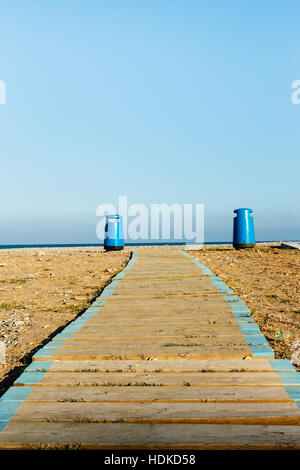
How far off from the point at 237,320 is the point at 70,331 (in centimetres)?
197

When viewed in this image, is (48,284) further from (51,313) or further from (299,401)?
(299,401)

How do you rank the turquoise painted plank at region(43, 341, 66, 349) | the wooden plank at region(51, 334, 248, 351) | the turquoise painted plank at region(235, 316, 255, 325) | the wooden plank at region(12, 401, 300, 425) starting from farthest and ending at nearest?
1. the turquoise painted plank at region(235, 316, 255, 325)
2. the turquoise painted plank at region(43, 341, 66, 349)
3. the wooden plank at region(51, 334, 248, 351)
4. the wooden plank at region(12, 401, 300, 425)

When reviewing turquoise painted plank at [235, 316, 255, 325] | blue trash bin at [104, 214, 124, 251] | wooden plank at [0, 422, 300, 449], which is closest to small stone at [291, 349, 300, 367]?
turquoise painted plank at [235, 316, 255, 325]

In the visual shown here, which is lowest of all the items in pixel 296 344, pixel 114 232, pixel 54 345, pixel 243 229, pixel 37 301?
pixel 37 301

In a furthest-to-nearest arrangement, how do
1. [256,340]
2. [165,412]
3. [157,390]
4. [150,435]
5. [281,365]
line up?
[256,340]
[281,365]
[157,390]
[165,412]
[150,435]

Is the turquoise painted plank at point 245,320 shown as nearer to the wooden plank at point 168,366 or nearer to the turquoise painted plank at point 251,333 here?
the turquoise painted plank at point 251,333

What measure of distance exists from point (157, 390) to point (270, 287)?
5059 millimetres

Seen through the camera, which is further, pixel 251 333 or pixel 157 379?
pixel 251 333

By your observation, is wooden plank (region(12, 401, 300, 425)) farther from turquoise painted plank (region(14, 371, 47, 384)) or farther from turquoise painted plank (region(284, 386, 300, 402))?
turquoise painted plank (region(14, 371, 47, 384))

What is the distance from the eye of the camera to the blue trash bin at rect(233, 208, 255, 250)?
1371 cm

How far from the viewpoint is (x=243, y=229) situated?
14.0 meters

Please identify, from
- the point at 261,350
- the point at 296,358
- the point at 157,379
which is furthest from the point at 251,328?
the point at 157,379

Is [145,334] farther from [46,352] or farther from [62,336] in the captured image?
[46,352]

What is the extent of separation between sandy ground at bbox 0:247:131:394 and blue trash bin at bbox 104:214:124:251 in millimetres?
5054
